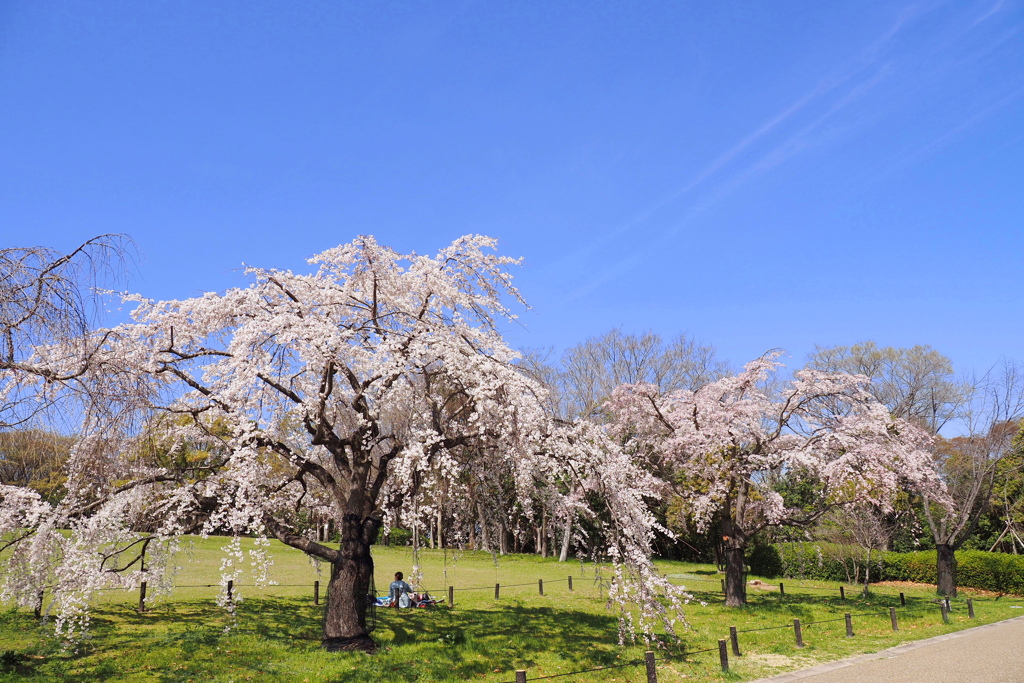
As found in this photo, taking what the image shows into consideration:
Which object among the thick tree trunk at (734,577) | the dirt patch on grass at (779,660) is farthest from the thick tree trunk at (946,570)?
the dirt patch on grass at (779,660)

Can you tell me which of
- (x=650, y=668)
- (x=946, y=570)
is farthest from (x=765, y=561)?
(x=650, y=668)

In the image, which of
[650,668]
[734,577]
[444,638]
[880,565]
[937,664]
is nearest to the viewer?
[650,668]

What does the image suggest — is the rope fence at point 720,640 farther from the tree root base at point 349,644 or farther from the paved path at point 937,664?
the tree root base at point 349,644

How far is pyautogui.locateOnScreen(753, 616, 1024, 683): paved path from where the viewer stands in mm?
11359

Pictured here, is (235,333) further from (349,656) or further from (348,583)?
(349,656)

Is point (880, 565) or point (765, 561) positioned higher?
point (880, 565)

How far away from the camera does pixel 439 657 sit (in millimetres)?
11703

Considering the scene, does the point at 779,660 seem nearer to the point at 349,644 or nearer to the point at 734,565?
the point at 734,565

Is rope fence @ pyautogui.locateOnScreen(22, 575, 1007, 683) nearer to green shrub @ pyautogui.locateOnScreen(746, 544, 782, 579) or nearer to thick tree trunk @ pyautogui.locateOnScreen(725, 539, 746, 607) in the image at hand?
thick tree trunk @ pyautogui.locateOnScreen(725, 539, 746, 607)

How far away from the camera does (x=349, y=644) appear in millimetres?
11617

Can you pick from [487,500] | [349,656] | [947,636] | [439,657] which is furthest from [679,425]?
[349,656]

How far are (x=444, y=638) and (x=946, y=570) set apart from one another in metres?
19.9

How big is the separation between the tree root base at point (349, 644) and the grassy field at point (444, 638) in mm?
293

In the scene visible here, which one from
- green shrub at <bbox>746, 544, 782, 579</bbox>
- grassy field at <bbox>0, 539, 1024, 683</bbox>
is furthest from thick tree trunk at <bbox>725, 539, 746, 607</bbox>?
green shrub at <bbox>746, 544, 782, 579</bbox>
